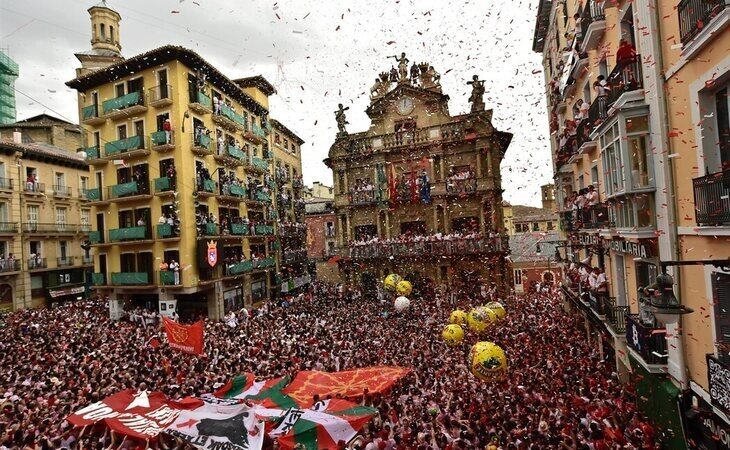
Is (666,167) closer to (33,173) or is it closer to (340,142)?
(340,142)

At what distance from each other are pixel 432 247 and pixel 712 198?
78.5 feet

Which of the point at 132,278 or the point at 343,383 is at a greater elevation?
the point at 132,278

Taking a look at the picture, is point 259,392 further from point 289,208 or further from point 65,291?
point 289,208

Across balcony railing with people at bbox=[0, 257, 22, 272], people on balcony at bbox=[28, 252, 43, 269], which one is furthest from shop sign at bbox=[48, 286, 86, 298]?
balcony railing with people at bbox=[0, 257, 22, 272]

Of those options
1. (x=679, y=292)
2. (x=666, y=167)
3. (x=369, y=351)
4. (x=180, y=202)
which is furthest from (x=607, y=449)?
(x=180, y=202)

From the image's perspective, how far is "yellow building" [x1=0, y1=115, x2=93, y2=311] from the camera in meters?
28.8

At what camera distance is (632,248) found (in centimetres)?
1059

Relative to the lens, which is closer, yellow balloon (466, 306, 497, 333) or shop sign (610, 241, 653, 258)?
shop sign (610, 241, 653, 258)

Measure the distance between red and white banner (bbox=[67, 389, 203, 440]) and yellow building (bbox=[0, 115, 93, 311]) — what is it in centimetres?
2288

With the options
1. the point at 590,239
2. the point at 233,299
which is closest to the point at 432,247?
the point at 233,299

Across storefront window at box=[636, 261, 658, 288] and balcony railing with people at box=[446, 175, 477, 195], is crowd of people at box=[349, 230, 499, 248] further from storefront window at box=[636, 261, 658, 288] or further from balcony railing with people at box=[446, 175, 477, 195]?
storefront window at box=[636, 261, 658, 288]

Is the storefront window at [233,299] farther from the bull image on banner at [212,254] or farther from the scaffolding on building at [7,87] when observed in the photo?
the scaffolding on building at [7,87]

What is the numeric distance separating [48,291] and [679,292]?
123ft

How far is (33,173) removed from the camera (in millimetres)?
30734
